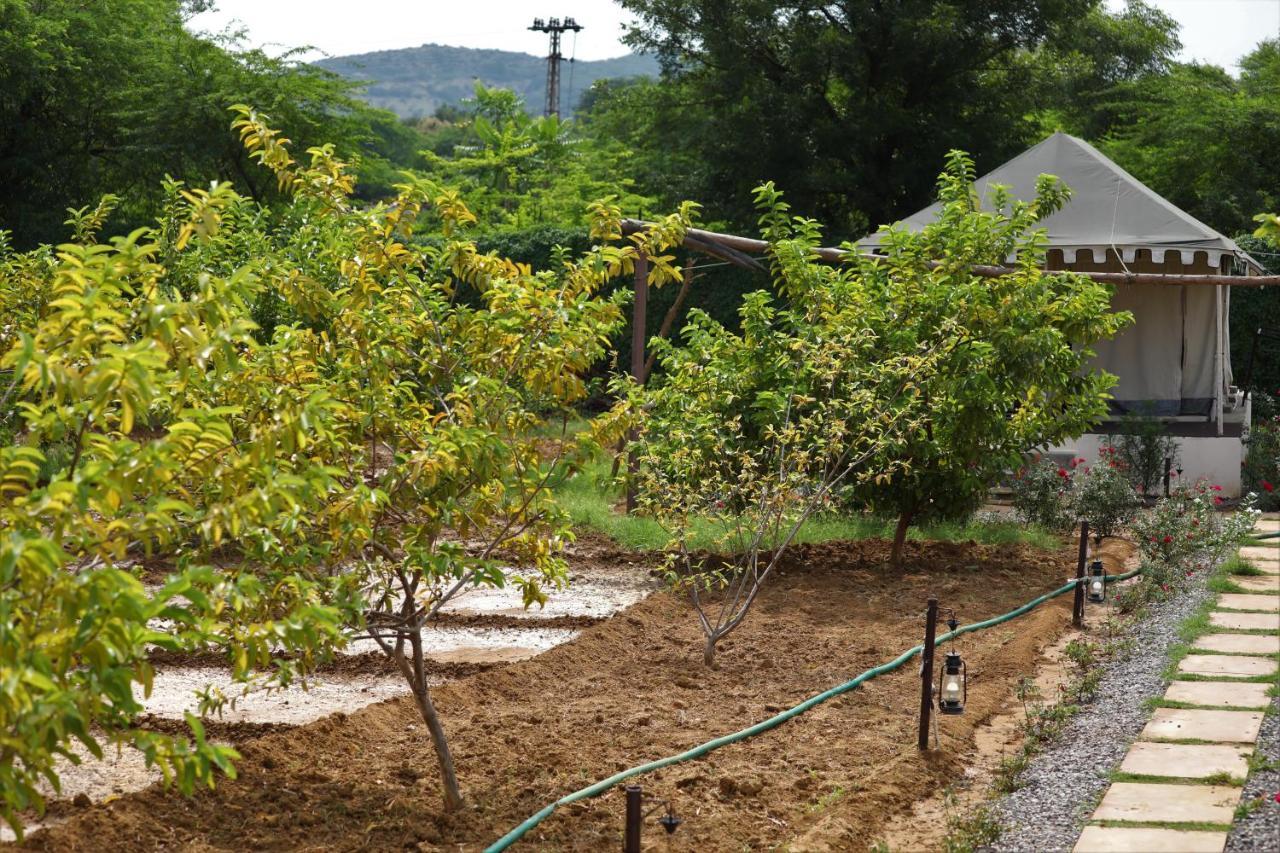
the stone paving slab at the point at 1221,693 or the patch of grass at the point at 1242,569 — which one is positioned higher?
the patch of grass at the point at 1242,569

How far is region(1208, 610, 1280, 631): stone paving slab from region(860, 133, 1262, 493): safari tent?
6170 mm

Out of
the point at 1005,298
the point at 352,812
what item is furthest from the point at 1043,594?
the point at 352,812

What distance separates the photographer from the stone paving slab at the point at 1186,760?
5.43 m

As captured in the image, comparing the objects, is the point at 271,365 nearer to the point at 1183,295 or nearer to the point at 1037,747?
the point at 1037,747

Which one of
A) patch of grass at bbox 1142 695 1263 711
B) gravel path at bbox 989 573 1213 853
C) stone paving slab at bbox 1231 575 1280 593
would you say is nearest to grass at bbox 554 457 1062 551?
stone paving slab at bbox 1231 575 1280 593

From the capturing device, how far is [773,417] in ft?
30.5

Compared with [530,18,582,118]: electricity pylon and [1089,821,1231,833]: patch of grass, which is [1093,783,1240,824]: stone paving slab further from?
[530,18,582,118]: electricity pylon

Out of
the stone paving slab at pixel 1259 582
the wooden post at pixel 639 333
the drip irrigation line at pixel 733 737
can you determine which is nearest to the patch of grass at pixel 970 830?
the drip irrigation line at pixel 733 737

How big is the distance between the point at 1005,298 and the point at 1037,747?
15.8ft

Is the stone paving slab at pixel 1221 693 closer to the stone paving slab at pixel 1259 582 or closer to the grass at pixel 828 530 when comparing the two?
the stone paving slab at pixel 1259 582

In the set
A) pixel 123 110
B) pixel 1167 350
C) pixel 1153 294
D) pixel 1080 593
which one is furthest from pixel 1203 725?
pixel 123 110

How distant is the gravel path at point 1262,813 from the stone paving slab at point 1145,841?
61 millimetres

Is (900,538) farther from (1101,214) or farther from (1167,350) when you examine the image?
(1167,350)

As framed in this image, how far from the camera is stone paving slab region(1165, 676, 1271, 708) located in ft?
21.0
